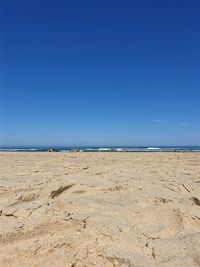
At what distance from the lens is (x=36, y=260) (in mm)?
1747

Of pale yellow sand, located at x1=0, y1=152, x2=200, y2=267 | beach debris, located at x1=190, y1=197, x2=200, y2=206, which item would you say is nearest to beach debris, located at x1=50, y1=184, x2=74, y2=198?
pale yellow sand, located at x1=0, y1=152, x2=200, y2=267

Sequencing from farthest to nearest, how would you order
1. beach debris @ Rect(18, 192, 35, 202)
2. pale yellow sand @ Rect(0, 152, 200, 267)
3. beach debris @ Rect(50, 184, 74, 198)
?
beach debris @ Rect(50, 184, 74, 198) → beach debris @ Rect(18, 192, 35, 202) → pale yellow sand @ Rect(0, 152, 200, 267)

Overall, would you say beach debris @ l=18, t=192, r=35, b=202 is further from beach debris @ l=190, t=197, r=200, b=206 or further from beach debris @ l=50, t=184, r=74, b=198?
beach debris @ l=190, t=197, r=200, b=206

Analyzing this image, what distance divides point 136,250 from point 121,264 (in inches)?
6.7

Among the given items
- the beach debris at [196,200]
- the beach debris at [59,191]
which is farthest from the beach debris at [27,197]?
the beach debris at [196,200]

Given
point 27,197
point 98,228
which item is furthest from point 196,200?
point 27,197

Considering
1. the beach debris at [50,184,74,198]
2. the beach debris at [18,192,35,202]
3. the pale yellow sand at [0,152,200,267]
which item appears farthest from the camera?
the beach debris at [50,184,74,198]

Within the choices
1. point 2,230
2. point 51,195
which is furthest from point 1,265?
point 51,195

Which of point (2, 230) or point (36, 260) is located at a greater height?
point (2, 230)

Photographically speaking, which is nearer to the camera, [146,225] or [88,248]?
[88,248]

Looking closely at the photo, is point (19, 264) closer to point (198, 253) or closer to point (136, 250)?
point (136, 250)

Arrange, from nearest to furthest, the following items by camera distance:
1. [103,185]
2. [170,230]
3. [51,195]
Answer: [170,230] < [51,195] < [103,185]

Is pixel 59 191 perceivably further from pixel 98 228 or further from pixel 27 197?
pixel 98 228

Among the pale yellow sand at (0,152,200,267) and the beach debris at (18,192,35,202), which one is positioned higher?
the beach debris at (18,192,35,202)
